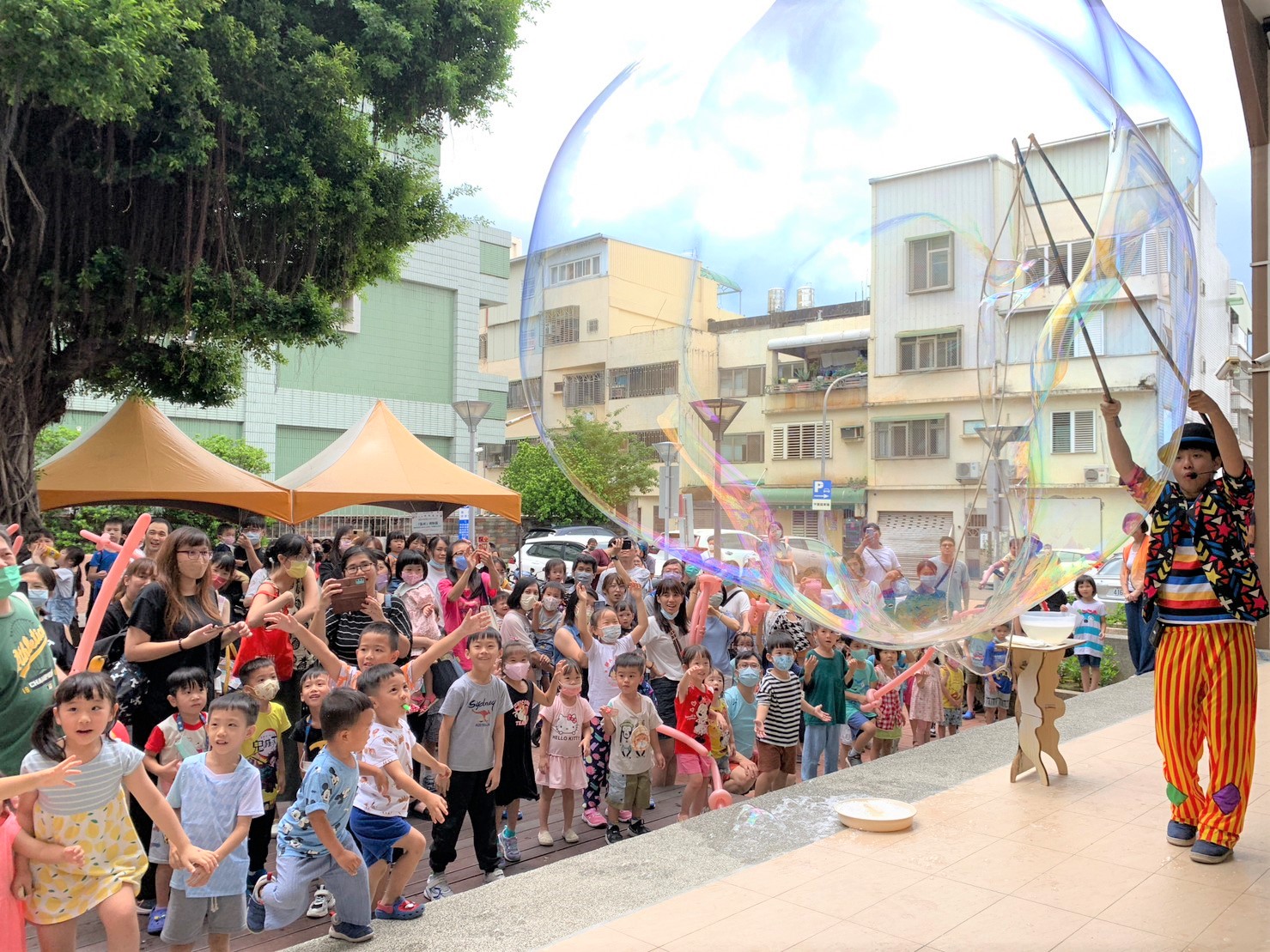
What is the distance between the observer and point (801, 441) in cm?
256

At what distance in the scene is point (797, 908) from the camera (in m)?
3.42

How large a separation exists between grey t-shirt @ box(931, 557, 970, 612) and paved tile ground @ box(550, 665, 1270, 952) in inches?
43.7

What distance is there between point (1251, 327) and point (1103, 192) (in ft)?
28.6

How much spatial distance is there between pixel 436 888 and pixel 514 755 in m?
0.80

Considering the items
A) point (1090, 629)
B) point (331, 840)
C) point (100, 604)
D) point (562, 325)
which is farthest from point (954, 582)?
point (1090, 629)

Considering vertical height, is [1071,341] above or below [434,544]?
above

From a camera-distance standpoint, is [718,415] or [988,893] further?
[988,893]

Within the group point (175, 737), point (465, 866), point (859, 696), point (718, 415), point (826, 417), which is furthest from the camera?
point (859, 696)

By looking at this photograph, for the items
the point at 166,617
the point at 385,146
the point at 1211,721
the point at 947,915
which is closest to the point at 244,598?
the point at 166,617

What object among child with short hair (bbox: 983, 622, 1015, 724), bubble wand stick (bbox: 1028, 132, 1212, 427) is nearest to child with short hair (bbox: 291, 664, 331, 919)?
bubble wand stick (bbox: 1028, 132, 1212, 427)

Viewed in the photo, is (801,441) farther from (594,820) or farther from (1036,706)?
(594,820)

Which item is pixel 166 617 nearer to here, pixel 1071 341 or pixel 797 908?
pixel 797 908

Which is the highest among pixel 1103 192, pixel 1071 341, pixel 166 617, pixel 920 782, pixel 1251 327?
pixel 1251 327

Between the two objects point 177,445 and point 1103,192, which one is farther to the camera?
point 177,445
